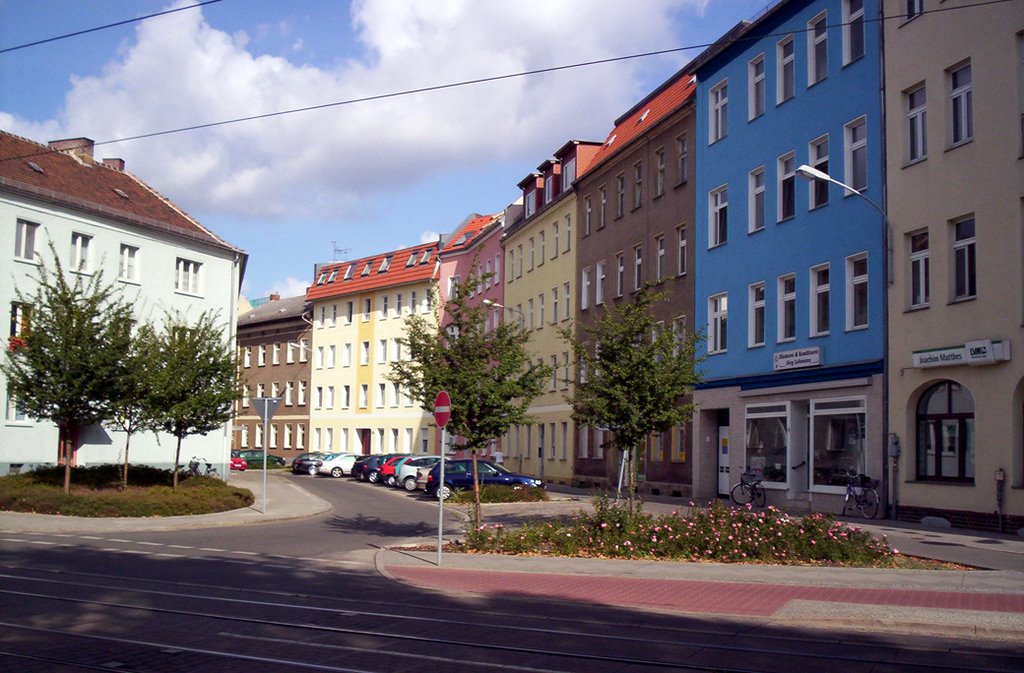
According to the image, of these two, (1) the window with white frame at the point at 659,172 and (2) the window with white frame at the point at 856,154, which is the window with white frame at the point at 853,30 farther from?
(1) the window with white frame at the point at 659,172

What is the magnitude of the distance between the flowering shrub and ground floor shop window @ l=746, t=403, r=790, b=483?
12.1m

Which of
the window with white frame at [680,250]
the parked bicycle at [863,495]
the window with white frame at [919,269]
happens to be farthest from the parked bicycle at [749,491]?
the window with white frame at [680,250]

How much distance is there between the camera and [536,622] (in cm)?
Answer: 1179

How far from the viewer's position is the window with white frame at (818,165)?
29391 millimetres

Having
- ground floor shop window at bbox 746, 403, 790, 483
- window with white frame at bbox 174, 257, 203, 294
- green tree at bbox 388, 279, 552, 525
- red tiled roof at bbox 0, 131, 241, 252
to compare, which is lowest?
ground floor shop window at bbox 746, 403, 790, 483

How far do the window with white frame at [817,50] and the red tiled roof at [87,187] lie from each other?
24.8 meters

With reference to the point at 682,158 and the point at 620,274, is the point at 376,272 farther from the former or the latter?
the point at 682,158

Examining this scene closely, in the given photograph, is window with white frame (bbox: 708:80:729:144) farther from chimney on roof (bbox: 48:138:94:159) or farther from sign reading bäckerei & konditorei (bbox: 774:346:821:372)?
chimney on roof (bbox: 48:138:94:159)

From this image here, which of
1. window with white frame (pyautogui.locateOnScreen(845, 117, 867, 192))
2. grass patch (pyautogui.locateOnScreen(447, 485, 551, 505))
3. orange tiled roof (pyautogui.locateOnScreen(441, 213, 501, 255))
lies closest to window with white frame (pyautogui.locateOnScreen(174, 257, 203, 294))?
grass patch (pyautogui.locateOnScreen(447, 485, 551, 505))

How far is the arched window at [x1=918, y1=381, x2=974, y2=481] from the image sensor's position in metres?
23.8

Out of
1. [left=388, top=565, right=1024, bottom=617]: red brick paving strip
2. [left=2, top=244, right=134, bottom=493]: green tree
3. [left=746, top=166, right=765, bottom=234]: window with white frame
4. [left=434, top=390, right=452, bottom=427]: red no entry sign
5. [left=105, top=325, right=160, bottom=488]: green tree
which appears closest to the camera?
[left=388, top=565, right=1024, bottom=617]: red brick paving strip

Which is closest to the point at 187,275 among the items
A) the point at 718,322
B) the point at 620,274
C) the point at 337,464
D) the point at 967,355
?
the point at 337,464

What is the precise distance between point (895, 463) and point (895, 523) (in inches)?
63.5

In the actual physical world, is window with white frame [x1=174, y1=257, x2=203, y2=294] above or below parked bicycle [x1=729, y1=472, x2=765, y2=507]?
above
